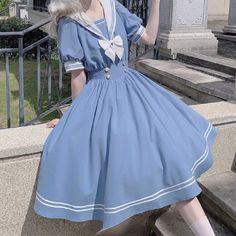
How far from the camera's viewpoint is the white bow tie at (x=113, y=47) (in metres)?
2.50

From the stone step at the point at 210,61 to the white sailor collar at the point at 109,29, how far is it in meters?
2.48

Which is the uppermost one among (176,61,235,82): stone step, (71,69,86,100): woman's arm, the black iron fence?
the black iron fence

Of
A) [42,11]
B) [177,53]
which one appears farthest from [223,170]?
[42,11]

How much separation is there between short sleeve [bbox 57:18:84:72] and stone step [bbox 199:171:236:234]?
4.04 feet

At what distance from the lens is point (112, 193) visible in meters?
2.26

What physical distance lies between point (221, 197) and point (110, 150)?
95 centimetres

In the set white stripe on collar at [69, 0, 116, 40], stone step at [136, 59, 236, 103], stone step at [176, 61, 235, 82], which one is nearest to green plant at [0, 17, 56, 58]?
stone step at [136, 59, 236, 103]

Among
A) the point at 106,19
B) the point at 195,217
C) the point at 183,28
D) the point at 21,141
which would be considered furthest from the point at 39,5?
the point at 195,217

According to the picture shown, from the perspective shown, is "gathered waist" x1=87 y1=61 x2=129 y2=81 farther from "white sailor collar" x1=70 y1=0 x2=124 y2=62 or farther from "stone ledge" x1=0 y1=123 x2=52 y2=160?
"stone ledge" x1=0 y1=123 x2=52 y2=160

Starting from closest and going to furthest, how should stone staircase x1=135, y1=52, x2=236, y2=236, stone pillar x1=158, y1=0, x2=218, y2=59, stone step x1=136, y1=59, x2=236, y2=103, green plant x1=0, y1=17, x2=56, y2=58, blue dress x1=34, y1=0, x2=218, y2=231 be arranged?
blue dress x1=34, y1=0, x2=218, y2=231, stone staircase x1=135, y1=52, x2=236, y2=236, stone step x1=136, y1=59, x2=236, y2=103, stone pillar x1=158, y1=0, x2=218, y2=59, green plant x1=0, y1=17, x2=56, y2=58

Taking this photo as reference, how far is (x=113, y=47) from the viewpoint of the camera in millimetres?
2541

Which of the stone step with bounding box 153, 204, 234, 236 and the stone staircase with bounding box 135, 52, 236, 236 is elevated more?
the stone staircase with bounding box 135, 52, 236, 236

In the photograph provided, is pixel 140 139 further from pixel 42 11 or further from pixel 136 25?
pixel 42 11

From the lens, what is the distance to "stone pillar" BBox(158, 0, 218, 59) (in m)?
5.67
